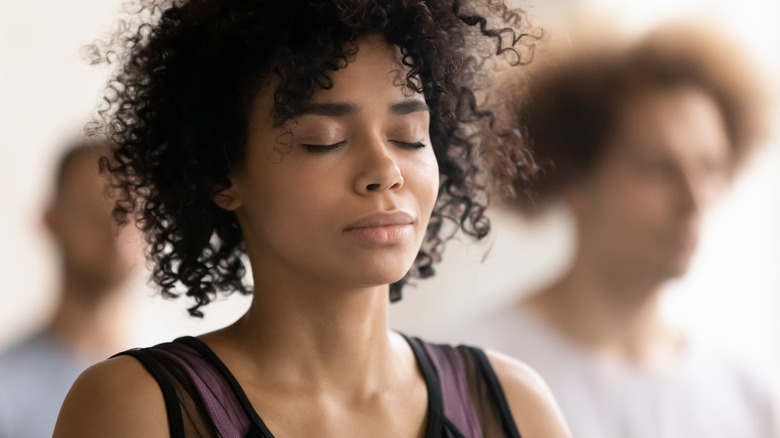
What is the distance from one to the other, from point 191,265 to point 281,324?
0.18 meters

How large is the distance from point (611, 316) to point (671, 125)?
0.37 metres

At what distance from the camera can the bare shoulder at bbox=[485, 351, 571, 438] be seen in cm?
144

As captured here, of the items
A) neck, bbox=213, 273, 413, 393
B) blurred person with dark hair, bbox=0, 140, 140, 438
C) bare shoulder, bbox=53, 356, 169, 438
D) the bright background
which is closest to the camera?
bare shoulder, bbox=53, 356, 169, 438

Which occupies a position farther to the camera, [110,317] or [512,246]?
[512,246]

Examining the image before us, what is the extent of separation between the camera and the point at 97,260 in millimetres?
2260

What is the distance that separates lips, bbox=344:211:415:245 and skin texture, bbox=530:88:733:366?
2.90ft

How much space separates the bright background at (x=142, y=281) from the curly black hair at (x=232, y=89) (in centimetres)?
116

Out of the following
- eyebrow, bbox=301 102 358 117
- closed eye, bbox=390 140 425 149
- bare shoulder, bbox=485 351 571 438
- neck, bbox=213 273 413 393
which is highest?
eyebrow, bbox=301 102 358 117

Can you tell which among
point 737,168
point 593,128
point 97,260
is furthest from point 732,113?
point 97,260

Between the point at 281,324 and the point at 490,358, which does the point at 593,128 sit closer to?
the point at 490,358

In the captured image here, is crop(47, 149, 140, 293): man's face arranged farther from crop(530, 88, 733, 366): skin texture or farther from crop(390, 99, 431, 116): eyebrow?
crop(390, 99, 431, 116): eyebrow

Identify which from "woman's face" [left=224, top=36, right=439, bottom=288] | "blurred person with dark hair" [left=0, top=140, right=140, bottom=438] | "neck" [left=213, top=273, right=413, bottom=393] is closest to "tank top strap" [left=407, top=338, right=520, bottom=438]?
"neck" [left=213, top=273, right=413, bottom=393]

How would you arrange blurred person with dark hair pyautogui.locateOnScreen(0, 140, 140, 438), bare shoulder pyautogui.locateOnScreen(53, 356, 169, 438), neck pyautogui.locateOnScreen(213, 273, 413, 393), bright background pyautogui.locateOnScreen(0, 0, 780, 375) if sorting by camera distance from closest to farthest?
bare shoulder pyautogui.locateOnScreen(53, 356, 169, 438) → neck pyautogui.locateOnScreen(213, 273, 413, 393) → blurred person with dark hair pyautogui.locateOnScreen(0, 140, 140, 438) → bright background pyautogui.locateOnScreen(0, 0, 780, 375)

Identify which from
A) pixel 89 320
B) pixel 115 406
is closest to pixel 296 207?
pixel 115 406
